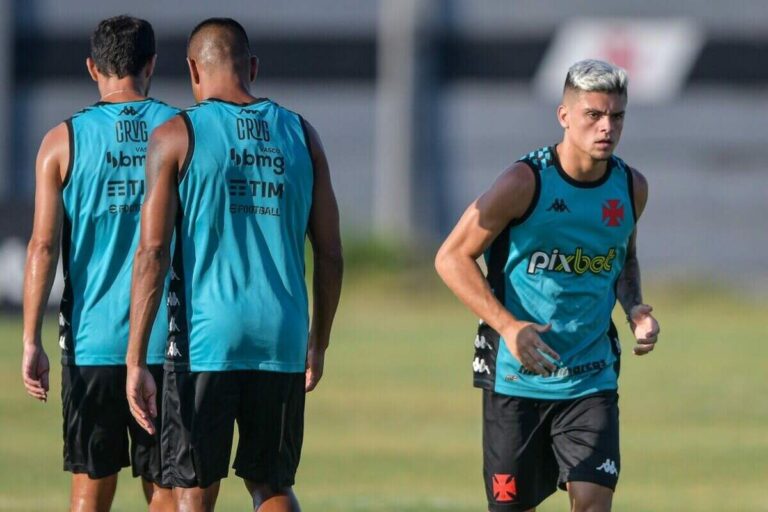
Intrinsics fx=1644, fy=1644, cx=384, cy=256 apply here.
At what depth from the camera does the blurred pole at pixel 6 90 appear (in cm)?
3622

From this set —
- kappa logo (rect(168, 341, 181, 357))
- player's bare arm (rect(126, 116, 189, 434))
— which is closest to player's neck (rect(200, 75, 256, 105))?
player's bare arm (rect(126, 116, 189, 434))

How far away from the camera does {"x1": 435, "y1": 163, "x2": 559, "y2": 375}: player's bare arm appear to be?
679cm

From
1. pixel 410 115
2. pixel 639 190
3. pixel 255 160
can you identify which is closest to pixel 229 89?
pixel 255 160

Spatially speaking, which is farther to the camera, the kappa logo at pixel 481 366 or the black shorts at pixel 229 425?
the kappa logo at pixel 481 366

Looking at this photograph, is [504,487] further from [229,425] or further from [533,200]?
[229,425]

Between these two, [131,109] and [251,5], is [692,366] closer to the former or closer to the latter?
[131,109]

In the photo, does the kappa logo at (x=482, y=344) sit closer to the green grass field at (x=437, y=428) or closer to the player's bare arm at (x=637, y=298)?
the player's bare arm at (x=637, y=298)

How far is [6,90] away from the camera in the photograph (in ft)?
120

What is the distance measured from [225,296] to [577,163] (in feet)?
5.49

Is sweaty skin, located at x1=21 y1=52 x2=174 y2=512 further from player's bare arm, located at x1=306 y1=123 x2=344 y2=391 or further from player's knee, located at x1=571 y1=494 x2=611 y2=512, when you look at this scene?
player's knee, located at x1=571 y1=494 x2=611 y2=512

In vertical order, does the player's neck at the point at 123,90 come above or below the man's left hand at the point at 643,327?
above

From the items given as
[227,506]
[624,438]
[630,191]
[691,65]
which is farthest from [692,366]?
[691,65]

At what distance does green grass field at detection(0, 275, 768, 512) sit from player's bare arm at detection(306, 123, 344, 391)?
3.77 meters

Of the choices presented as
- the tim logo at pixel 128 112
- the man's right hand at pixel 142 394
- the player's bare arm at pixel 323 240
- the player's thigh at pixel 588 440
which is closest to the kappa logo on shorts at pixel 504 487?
the player's thigh at pixel 588 440
